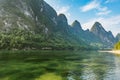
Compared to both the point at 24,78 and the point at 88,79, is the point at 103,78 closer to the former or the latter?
the point at 88,79

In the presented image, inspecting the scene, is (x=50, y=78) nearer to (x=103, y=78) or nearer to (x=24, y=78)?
(x=24, y=78)

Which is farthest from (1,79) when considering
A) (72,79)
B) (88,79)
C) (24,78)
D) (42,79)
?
(88,79)

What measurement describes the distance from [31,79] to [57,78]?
5.60 metres

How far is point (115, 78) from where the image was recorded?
155 feet

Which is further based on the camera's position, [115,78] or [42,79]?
[115,78]

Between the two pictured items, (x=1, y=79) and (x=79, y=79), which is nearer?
(x=1, y=79)

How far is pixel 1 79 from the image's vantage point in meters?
42.0

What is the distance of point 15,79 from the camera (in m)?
42.8

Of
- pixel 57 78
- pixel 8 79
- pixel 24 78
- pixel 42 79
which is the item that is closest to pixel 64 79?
pixel 57 78

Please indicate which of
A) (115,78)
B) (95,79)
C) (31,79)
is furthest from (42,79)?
(115,78)

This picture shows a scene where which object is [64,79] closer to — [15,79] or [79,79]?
[79,79]

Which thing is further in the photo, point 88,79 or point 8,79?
point 88,79

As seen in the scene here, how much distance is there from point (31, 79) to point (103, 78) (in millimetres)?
15731

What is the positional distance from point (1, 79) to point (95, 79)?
19169 millimetres
